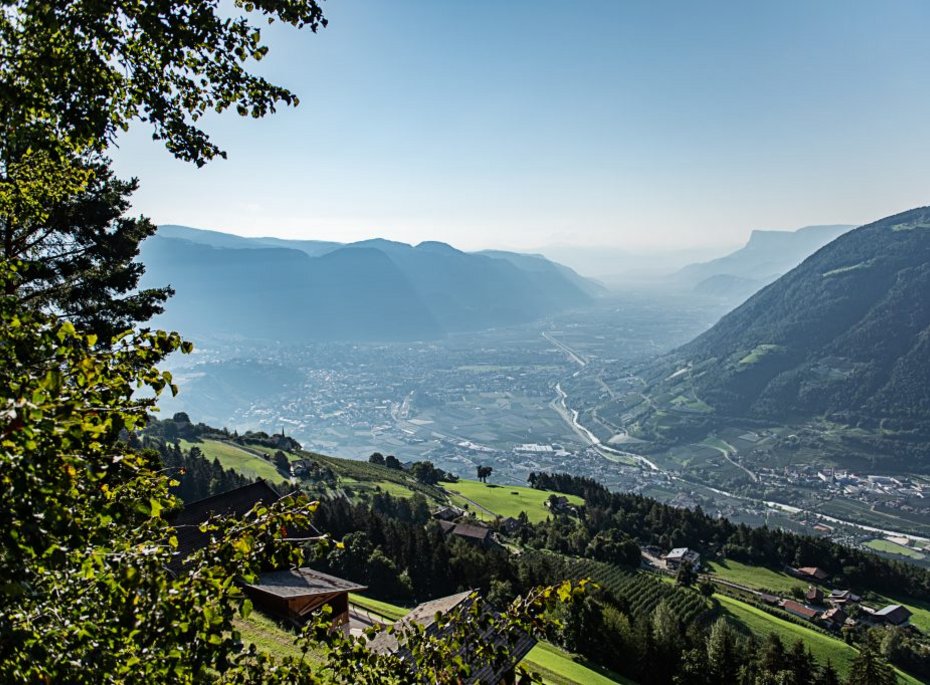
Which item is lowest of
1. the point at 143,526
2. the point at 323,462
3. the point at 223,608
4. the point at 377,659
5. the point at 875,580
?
the point at 875,580

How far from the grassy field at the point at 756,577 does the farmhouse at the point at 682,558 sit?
87.8 inches

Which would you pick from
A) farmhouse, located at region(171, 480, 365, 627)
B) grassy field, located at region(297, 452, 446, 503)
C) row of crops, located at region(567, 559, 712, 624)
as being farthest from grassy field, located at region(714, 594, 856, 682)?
farmhouse, located at region(171, 480, 365, 627)

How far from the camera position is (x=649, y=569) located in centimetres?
6888

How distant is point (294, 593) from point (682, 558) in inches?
2778

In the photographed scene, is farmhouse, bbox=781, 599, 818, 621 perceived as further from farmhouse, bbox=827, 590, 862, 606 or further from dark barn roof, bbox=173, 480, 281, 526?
dark barn roof, bbox=173, 480, 281, 526

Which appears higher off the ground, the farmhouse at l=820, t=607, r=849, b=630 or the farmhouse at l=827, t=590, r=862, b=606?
the farmhouse at l=820, t=607, r=849, b=630

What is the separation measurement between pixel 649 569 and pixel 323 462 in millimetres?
53573

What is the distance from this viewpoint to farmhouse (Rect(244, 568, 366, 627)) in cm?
1600

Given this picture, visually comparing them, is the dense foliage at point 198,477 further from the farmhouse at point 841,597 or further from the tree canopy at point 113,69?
the farmhouse at point 841,597

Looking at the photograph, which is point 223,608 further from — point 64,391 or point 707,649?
point 707,649

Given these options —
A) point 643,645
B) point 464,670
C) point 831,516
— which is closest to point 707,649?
point 643,645

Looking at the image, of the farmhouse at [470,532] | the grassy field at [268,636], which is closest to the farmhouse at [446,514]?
the farmhouse at [470,532]

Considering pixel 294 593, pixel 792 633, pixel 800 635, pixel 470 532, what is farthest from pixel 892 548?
pixel 294 593

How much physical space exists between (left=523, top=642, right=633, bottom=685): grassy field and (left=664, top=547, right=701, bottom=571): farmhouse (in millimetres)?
43137
